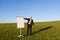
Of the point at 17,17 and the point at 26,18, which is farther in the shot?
the point at 26,18

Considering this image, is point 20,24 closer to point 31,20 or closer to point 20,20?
point 20,20

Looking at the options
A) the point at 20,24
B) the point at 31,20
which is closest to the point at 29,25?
the point at 31,20

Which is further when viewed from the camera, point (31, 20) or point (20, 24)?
point (31, 20)

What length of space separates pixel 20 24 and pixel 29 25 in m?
2.06

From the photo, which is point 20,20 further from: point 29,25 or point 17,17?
point 29,25

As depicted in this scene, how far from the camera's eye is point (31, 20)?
1995cm

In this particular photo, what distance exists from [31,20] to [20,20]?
7.12 ft

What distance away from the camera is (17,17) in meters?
17.9

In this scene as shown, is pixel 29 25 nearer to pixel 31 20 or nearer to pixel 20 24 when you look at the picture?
pixel 31 20

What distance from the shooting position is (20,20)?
1819cm

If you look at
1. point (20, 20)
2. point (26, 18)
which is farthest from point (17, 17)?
point (26, 18)

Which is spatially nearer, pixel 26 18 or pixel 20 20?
pixel 20 20

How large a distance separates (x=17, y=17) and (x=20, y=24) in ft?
2.97

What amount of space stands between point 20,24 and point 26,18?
1762 mm
